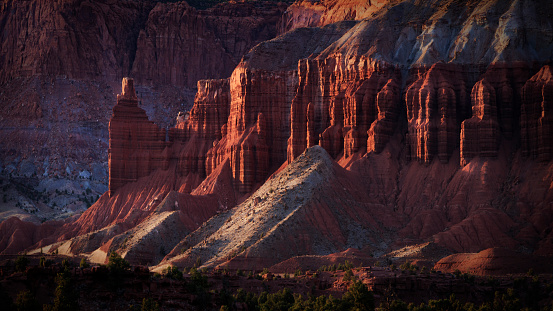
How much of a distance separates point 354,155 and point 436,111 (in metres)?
10.7

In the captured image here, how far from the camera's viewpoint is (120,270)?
67.4 m

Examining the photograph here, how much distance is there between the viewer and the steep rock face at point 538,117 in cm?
10756

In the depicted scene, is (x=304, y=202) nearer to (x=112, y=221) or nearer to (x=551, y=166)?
(x=551, y=166)

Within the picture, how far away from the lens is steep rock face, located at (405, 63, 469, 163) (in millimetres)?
115750

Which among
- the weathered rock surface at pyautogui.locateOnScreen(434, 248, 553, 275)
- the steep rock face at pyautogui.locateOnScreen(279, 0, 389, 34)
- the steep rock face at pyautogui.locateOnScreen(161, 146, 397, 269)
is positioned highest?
the steep rock face at pyautogui.locateOnScreen(279, 0, 389, 34)

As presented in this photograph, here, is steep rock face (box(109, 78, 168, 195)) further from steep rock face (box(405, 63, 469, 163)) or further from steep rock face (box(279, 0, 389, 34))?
steep rock face (box(405, 63, 469, 163))

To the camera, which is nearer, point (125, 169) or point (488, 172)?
point (488, 172)

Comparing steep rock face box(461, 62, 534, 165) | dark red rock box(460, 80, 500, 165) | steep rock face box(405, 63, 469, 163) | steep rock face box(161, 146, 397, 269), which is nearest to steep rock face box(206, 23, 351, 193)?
steep rock face box(161, 146, 397, 269)

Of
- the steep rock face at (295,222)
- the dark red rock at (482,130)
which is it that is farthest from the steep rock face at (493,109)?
the steep rock face at (295,222)

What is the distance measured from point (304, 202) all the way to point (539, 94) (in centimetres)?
2506

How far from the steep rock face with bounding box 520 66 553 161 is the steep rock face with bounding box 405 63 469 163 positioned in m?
7.88

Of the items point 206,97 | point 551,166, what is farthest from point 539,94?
point 206,97

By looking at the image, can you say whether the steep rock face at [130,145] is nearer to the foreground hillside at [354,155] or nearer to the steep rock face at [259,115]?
the foreground hillside at [354,155]

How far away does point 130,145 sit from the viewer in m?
148
